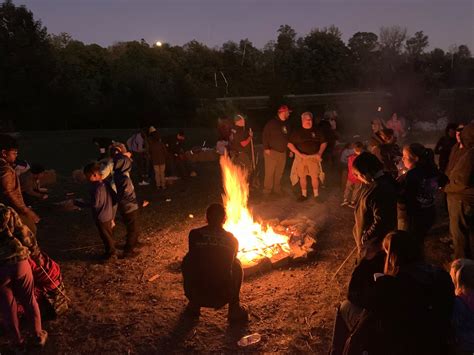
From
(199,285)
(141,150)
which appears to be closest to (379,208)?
(199,285)

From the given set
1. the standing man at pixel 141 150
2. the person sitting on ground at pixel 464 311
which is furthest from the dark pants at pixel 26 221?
the standing man at pixel 141 150

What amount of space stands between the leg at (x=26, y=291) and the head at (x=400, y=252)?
3.87 m

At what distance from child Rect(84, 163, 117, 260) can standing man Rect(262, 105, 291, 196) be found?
4.54 meters

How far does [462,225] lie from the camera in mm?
5824

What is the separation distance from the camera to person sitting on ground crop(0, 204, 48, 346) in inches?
170

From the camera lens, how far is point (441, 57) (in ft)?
141

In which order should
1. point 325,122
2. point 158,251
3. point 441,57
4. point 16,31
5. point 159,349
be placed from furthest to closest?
1. point 441,57
2. point 16,31
3. point 325,122
4. point 158,251
5. point 159,349

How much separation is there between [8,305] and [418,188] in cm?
534

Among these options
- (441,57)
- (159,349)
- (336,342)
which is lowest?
(159,349)

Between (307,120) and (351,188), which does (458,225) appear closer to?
(351,188)

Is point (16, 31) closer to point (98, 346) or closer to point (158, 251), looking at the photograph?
point (158, 251)

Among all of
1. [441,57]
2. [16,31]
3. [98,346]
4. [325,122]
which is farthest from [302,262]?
[441,57]

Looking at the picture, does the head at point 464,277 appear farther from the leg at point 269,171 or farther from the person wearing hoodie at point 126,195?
the leg at point 269,171

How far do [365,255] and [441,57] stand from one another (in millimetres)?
46334
